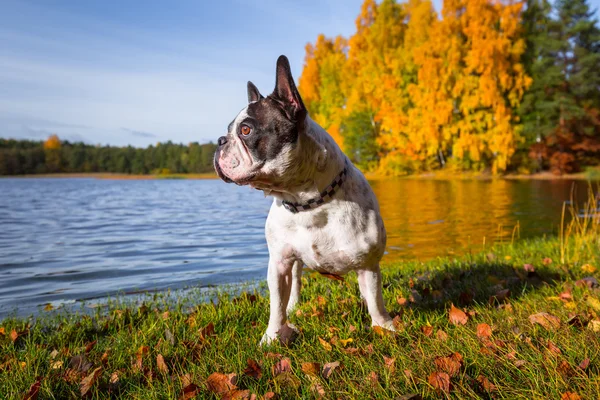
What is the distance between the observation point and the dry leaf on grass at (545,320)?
332 centimetres

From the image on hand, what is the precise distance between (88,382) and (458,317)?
8.65ft

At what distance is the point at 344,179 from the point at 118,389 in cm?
190

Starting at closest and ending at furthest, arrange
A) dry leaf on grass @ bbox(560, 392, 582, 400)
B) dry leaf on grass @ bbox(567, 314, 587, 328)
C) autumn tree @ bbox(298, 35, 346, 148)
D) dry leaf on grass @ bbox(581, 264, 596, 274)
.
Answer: dry leaf on grass @ bbox(560, 392, 582, 400) → dry leaf on grass @ bbox(567, 314, 587, 328) → dry leaf on grass @ bbox(581, 264, 596, 274) → autumn tree @ bbox(298, 35, 346, 148)

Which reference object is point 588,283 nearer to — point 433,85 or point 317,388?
point 317,388

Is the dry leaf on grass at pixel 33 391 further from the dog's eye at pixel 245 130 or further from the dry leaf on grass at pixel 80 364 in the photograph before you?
the dog's eye at pixel 245 130

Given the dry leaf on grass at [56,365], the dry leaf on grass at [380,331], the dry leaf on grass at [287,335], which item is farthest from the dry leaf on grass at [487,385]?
the dry leaf on grass at [56,365]

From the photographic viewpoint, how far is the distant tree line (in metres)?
70.5

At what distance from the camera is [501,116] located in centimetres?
2822

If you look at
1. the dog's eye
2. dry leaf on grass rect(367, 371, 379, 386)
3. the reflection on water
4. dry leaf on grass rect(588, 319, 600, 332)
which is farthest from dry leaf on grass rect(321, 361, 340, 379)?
the reflection on water

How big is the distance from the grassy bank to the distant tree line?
66.0 meters

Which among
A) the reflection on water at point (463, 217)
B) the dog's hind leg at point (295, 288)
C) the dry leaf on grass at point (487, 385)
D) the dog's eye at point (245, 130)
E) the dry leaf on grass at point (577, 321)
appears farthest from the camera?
the reflection on water at point (463, 217)

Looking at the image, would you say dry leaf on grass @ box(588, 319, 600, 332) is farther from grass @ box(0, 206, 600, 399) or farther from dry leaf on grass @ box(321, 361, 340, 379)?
dry leaf on grass @ box(321, 361, 340, 379)

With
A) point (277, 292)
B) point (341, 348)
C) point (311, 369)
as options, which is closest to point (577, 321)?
point (341, 348)

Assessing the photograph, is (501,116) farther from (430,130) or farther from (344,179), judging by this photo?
(344,179)
